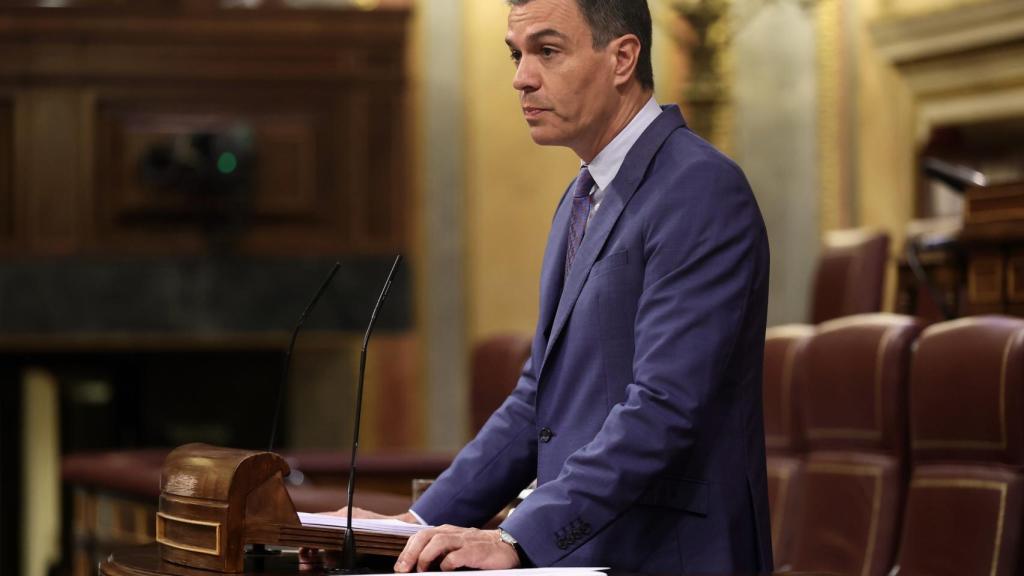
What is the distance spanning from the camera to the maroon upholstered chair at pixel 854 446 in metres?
3.29

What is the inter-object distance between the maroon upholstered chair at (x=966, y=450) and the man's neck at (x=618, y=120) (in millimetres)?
1320

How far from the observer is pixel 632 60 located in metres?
1.79

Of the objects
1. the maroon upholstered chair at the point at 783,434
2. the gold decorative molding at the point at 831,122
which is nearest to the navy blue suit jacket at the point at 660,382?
the maroon upholstered chair at the point at 783,434

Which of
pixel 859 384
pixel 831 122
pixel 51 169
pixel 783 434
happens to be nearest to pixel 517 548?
pixel 859 384

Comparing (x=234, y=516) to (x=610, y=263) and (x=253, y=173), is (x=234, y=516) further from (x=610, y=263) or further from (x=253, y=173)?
(x=253, y=173)

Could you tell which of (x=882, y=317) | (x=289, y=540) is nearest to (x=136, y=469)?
(x=882, y=317)

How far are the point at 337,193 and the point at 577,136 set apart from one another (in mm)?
4878

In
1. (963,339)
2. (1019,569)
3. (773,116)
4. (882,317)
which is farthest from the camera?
(773,116)

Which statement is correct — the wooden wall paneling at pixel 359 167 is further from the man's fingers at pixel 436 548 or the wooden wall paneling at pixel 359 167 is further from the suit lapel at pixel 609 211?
the man's fingers at pixel 436 548

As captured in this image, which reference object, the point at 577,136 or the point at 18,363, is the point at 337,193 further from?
the point at 577,136

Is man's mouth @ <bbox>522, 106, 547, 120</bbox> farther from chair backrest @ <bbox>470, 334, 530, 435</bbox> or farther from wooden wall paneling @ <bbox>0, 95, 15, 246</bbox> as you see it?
wooden wall paneling @ <bbox>0, 95, 15, 246</bbox>

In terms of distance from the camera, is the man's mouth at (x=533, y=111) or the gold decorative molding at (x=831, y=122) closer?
the man's mouth at (x=533, y=111)

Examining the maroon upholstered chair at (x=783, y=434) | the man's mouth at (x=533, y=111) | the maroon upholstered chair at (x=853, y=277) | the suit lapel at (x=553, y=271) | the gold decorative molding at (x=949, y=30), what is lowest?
the maroon upholstered chair at (x=783, y=434)

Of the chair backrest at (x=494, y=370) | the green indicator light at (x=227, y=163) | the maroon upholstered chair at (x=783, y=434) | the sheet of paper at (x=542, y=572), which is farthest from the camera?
the green indicator light at (x=227, y=163)
